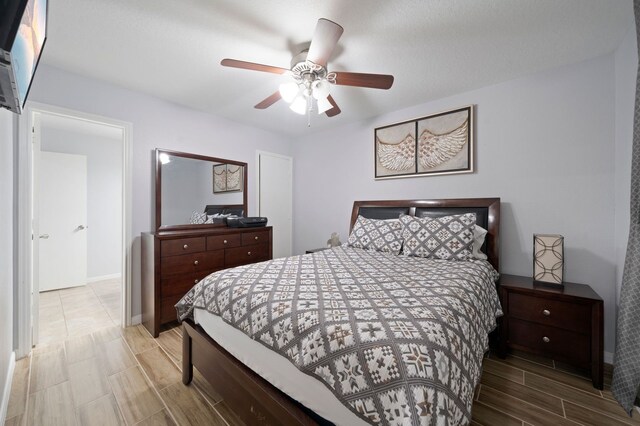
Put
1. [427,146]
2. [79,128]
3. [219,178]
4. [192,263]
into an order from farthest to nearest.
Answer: [79,128], [219,178], [427,146], [192,263]

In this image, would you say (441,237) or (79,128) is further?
(79,128)

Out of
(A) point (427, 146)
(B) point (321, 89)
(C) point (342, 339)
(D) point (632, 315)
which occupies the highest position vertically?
(B) point (321, 89)

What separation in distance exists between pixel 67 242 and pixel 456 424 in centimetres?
529

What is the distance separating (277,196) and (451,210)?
258 centimetres

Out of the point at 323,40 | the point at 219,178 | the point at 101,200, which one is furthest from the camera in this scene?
the point at 101,200

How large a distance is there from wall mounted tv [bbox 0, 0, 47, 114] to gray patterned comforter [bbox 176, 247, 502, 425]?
121 centimetres

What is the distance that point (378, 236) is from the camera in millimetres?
2752

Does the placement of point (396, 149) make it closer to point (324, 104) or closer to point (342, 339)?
point (324, 104)

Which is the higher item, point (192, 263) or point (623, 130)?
point (623, 130)

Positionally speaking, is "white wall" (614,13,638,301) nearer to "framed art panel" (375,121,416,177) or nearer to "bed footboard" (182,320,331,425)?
"framed art panel" (375,121,416,177)

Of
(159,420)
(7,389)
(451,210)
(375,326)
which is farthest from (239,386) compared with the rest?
(451,210)

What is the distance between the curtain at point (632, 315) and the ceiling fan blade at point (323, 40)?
169cm

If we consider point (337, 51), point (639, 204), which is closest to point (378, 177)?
point (337, 51)

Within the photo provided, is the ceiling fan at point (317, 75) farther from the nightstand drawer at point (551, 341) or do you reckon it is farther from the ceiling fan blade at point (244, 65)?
the nightstand drawer at point (551, 341)
